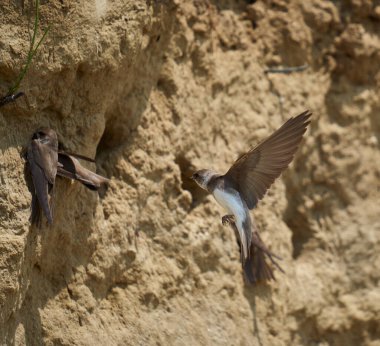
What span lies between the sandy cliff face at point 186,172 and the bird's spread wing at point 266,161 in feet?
1.36

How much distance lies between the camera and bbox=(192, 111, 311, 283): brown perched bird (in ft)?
9.82

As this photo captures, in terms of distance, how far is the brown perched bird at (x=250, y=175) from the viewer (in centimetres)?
299

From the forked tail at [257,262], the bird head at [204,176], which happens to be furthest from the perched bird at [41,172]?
the forked tail at [257,262]

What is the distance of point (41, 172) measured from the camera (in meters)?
2.71

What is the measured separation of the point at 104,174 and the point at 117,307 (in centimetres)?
47

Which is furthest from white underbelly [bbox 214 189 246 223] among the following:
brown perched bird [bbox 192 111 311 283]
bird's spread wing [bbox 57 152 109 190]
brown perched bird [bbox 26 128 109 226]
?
brown perched bird [bbox 26 128 109 226]

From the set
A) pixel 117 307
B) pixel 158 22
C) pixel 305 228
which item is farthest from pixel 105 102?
pixel 305 228

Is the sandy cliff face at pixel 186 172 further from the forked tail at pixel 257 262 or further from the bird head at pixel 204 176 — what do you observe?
the bird head at pixel 204 176

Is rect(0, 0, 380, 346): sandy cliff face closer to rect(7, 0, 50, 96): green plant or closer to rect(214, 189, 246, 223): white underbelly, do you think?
rect(7, 0, 50, 96): green plant

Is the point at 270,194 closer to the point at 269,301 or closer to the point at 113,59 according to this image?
the point at 269,301

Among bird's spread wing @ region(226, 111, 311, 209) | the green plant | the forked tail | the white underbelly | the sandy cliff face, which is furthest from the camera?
→ the forked tail

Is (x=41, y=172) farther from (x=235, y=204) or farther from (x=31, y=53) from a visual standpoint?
(x=235, y=204)

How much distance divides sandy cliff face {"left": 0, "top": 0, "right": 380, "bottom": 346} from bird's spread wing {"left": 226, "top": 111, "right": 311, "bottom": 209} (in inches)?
16.3

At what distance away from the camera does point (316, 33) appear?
4453mm
